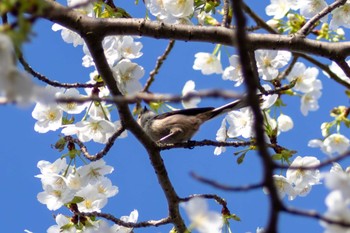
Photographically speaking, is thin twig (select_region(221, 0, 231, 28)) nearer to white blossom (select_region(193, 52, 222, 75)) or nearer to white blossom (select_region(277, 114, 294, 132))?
white blossom (select_region(193, 52, 222, 75))

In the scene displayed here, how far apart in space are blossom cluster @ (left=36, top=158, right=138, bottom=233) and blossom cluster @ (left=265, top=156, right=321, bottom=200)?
3.46ft

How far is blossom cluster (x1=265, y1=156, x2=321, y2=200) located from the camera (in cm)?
375

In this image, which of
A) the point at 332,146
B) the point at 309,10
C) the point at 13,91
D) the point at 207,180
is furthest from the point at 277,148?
the point at 13,91

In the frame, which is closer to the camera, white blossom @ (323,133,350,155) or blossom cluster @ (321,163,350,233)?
blossom cluster @ (321,163,350,233)

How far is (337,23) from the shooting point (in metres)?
4.25

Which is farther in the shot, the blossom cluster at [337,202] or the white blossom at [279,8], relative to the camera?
the white blossom at [279,8]

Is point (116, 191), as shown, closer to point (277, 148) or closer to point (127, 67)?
point (127, 67)

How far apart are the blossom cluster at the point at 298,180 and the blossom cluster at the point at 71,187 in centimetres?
105

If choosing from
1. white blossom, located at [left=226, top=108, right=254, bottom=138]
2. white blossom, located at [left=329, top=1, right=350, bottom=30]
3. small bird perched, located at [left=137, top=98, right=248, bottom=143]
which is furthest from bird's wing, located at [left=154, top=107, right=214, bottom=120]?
white blossom, located at [left=329, top=1, right=350, bottom=30]

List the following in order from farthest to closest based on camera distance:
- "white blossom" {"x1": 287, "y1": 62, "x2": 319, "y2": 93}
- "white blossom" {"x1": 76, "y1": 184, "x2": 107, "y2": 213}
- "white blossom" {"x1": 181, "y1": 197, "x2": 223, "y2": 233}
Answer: "white blossom" {"x1": 287, "y1": 62, "x2": 319, "y2": 93} → "white blossom" {"x1": 76, "y1": 184, "x2": 107, "y2": 213} → "white blossom" {"x1": 181, "y1": 197, "x2": 223, "y2": 233}

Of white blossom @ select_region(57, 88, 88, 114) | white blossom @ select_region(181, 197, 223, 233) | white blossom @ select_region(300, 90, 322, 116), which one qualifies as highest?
white blossom @ select_region(300, 90, 322, 116)

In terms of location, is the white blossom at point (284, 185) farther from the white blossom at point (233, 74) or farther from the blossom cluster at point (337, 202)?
the blossom cluster at point (337, 202)

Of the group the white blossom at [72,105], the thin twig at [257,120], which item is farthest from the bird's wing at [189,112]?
the thin twig at [257,120]

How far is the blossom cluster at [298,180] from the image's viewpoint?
375cm
